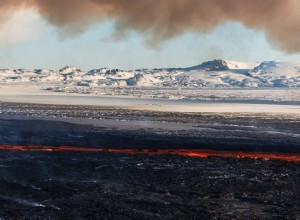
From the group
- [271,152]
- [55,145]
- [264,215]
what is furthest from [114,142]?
[264,215]

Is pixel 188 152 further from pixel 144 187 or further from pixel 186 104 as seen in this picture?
pixel 186 104

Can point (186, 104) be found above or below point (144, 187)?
above

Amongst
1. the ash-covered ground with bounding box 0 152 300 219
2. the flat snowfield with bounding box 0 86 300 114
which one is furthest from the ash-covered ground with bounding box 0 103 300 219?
the flat snowfield with bounding box 0 86 300 114

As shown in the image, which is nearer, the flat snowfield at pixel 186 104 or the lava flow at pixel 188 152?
the lava flow at pixel 188 152

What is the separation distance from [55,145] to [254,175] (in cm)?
1492

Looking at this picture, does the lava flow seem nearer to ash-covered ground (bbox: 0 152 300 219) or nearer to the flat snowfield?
ash-covered ground (bbox: 0 152 300 219)

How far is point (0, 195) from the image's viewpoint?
62.4 ft

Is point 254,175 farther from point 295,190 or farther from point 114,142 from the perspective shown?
point 114,142

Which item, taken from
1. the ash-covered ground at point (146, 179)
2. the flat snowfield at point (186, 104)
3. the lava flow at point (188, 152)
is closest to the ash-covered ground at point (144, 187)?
the ash-covered ground at point (146, 179)

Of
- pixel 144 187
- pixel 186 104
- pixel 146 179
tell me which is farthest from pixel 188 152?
pixel 186 104

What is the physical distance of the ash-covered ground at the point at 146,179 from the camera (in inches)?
680

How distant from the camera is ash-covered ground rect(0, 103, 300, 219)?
17.3 metres

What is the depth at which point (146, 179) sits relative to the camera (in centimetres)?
2227

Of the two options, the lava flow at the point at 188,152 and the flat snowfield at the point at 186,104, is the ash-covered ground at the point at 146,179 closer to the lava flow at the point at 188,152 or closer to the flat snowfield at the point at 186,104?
the lava flow at the point at 188,152
